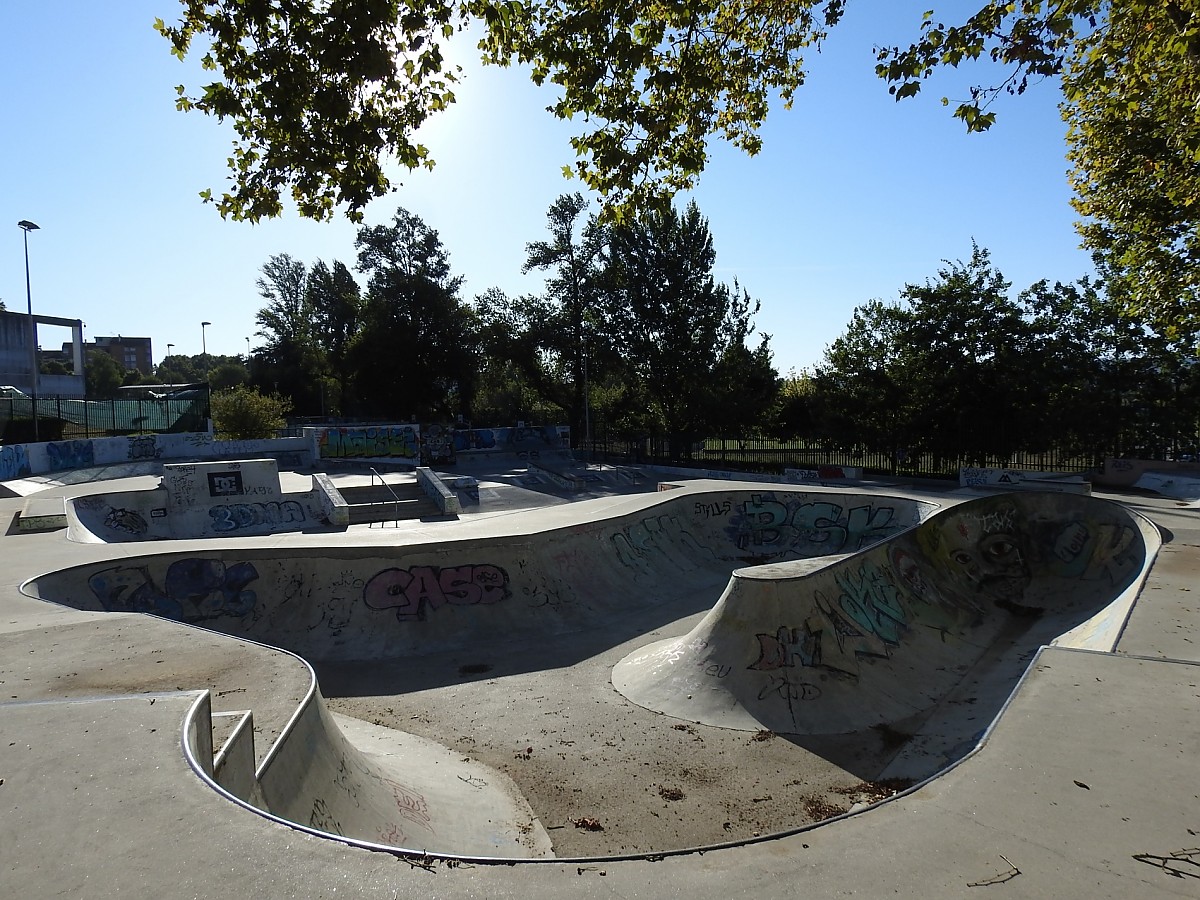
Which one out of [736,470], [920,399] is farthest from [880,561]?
[736,470]

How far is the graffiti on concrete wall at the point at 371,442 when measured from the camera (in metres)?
33.2

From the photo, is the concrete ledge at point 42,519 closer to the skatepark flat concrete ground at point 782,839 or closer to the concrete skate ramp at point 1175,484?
the skatepark flat concrete ground at point 782,839

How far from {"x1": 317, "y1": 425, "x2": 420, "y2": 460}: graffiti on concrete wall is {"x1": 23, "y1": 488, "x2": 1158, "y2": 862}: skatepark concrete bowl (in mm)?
22198

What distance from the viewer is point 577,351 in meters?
43.2

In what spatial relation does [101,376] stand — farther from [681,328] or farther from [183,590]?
[183,590]

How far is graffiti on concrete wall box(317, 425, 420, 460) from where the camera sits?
109 ft

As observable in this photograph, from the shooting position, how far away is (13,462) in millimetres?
22344

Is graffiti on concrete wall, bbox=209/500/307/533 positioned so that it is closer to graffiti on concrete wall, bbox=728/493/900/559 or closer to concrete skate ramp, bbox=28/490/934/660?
concrete skate ramp, bbox=28/490/934/660

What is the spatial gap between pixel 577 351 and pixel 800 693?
36743 millimetres

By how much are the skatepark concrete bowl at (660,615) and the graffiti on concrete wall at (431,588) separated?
31mm

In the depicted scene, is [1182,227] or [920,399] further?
[920,399]

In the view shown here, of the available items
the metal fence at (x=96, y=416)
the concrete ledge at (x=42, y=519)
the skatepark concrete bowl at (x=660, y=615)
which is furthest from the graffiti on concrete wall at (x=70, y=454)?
the skatepark concrete bowl at (x=660, y=615)

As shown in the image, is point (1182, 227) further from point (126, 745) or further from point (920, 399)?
point (126, 745)

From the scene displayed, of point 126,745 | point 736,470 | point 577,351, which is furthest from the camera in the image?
point 577,351
